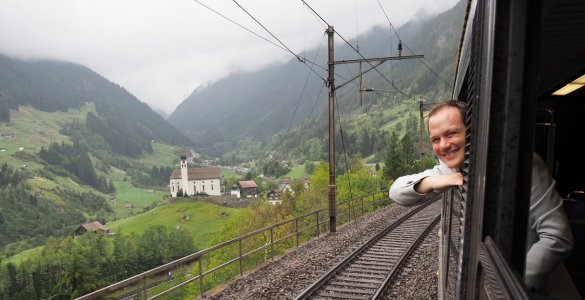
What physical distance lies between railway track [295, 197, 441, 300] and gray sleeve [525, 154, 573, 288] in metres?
7.37

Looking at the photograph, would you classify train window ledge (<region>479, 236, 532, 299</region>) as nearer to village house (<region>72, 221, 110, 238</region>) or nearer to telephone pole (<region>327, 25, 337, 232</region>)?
telephone pole (<region>327, 25, 337, 232</region>)

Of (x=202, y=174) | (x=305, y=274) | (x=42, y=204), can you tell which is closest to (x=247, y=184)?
(x=202, y=174)

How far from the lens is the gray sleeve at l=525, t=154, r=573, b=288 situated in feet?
3.96

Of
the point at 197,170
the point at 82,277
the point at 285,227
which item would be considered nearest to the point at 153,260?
the point at 82,277

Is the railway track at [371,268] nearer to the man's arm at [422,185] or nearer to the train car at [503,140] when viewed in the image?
the man's arm at [422,185]

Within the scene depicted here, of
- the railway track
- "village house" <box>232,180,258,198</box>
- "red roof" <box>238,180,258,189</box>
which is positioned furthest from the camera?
"red roof" <box>238,180,258,189</box>

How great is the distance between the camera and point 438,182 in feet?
5.84

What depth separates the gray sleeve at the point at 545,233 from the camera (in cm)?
121

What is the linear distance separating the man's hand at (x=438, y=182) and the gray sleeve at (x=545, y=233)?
0.38 meters

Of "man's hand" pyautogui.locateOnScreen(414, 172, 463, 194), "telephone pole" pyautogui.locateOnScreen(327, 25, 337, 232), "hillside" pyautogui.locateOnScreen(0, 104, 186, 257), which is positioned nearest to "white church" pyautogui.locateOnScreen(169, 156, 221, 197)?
"hillside" pyautogui.locateOnScreen(0, 104, 186, 257)

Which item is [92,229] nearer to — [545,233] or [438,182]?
[438,182]

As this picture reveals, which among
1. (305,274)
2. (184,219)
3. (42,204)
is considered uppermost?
(305,274)

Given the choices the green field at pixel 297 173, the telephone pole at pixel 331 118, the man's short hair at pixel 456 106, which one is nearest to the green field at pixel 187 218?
the green field at pixel 297 173

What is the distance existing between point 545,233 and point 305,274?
31.6 feet
